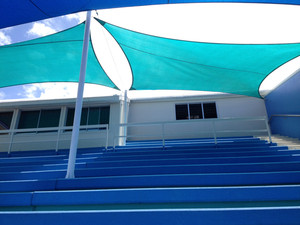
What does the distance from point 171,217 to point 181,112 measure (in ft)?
24.1

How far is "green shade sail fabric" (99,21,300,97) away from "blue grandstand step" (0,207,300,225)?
3.80 m

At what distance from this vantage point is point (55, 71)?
18.0 feet

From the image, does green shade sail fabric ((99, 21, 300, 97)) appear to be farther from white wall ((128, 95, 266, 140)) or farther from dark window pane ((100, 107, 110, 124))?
dark window pane ((100, 107, 110, 124))

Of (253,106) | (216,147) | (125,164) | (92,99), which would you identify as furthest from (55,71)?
(253,106)

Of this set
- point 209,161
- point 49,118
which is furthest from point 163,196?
point 49,118

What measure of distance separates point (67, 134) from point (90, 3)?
21.4 ft

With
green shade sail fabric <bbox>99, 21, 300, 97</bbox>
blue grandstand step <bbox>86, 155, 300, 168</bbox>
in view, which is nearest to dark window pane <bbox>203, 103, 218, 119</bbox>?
green shade sail fabric <bbox>99, 21, 300, 97</bbox>

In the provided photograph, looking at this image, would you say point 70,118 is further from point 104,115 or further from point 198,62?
point 198,62

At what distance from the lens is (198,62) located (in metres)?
4.75

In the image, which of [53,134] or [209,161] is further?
[53,134]

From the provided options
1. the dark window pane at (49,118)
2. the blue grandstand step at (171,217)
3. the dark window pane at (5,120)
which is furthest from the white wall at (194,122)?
the dark window pane at (5,120)

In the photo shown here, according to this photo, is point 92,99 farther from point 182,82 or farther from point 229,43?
point 229,43

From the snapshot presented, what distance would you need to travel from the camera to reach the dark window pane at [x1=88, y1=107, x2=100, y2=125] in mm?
7824

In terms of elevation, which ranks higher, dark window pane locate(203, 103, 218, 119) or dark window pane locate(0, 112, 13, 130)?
dark window pane locate(203, 103, 218, 119)
